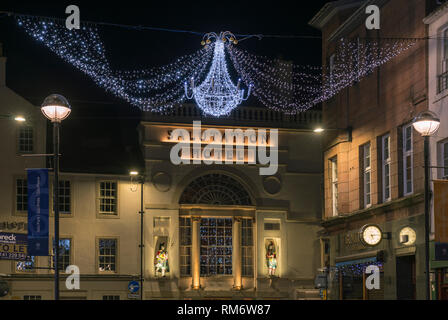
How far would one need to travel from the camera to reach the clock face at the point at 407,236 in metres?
22.4

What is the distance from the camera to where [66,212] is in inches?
1641

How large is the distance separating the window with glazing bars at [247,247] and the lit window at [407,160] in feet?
68.0

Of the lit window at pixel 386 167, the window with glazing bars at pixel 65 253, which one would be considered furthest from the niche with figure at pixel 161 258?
the lit window at pixel 386 167

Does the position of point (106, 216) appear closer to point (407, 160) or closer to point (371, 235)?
point (371, 235)

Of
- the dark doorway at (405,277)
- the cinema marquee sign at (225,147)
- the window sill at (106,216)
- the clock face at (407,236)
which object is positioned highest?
the cinema marquee sign at (225,147)

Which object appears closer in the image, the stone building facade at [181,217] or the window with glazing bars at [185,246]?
the stone building facade at [181,217]

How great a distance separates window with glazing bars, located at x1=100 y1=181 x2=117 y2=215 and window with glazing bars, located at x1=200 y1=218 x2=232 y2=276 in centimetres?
496

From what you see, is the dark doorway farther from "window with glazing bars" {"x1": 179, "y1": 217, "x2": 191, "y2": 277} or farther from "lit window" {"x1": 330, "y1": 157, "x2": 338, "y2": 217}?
"window with glazing bars" {"x1": 179, "y1": 217, "x2": 191, "y2": 277}

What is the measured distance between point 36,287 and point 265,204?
1328 cm

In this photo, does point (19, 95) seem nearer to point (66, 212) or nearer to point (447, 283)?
point (66, 212)

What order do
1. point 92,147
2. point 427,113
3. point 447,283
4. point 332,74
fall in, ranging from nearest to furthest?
point 427,113, point 447,283, point 332,74, point 92,147

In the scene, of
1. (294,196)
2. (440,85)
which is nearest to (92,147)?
(294,196)

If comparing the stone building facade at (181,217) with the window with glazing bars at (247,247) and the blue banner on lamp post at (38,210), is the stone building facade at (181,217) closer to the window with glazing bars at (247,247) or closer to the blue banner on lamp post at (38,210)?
the window with glazing bars at (247,247)

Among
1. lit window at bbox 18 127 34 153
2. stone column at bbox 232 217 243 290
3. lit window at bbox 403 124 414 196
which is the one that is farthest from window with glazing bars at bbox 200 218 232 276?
lit window at bbox 403 124 414 196
